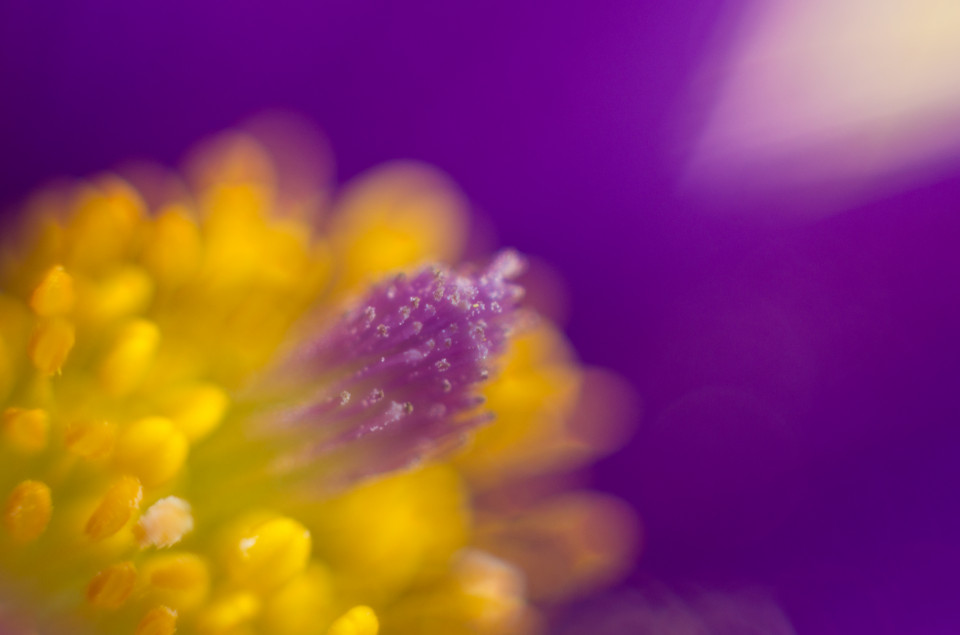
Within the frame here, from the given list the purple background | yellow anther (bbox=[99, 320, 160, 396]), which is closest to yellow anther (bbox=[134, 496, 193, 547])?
yellow anther (bbox=[99, 320, 160, 396])

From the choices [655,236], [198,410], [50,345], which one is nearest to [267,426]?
[198,410]

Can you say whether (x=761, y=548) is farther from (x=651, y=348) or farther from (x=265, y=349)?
(x=265, y=349)

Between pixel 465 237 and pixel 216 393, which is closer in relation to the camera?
pixel 216 393

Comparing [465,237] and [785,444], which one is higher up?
[465,237]

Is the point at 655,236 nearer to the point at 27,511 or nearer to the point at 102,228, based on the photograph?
the point at 102,228

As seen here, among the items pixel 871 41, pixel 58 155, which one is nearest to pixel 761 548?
pixel 871 41

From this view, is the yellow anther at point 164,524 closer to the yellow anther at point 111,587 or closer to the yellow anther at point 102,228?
the yellow anther at point 111,587

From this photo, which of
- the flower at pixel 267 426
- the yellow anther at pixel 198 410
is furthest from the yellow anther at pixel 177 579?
the yellow anther at pixel 198 410

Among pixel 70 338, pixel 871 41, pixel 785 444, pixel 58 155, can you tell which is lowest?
pixel 785 444
